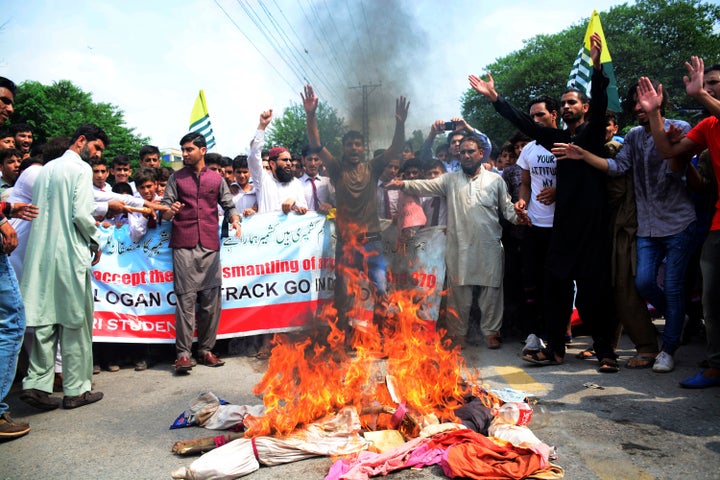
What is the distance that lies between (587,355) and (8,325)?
4.99m

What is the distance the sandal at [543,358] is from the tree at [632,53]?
3031 cm

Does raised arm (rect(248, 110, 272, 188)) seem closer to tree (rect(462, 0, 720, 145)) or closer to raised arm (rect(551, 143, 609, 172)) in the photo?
raised arm (rect(551, 143, 609, 172))

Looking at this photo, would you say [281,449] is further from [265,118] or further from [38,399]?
[265,118]

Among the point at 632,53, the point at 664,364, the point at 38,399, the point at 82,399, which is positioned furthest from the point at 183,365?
the point at 632,53

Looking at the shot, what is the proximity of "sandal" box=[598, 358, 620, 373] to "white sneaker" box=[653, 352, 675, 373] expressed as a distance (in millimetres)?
307

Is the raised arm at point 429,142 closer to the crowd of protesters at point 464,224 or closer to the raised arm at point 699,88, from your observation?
the crowd of protesters at point 464,224

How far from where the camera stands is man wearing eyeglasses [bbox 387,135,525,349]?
620cm

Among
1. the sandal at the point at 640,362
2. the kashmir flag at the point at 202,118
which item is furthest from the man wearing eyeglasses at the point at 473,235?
the kashmir flag at the point at 202,118

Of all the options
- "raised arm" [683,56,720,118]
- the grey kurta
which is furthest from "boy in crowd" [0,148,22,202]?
"raised arm" [683,56,720,118]

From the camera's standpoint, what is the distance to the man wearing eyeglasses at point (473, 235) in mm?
6203

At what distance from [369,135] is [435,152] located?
8.42 ft

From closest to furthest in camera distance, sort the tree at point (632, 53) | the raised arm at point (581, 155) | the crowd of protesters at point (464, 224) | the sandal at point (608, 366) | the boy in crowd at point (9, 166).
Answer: the crowd of protesters at point (464, 224)
the sandal at point (608, 366)
the raised arm at point (581, 155)
the boy in crowd at point (9, 166)
the tree at point (632, 53)

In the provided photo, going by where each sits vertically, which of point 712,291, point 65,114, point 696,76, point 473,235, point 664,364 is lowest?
point 664,364

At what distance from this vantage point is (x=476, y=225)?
627 cm
